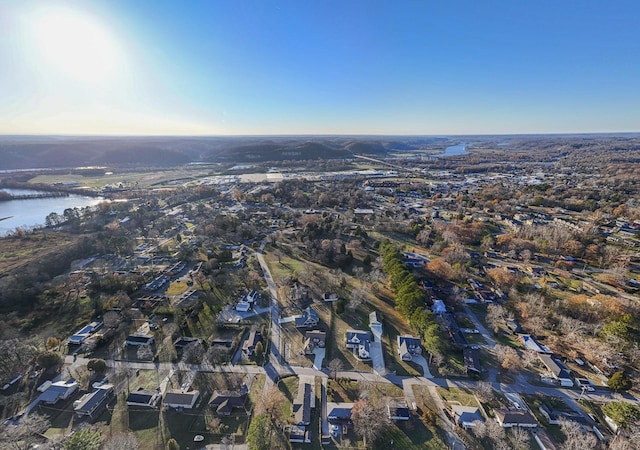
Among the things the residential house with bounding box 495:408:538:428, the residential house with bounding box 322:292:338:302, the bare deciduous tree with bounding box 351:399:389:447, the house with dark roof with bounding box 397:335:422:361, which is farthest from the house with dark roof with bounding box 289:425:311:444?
the residential house with bounding box 322:292:338:302

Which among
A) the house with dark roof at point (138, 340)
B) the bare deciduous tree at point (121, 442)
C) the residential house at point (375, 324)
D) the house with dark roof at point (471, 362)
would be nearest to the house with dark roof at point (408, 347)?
the residential house at point (375, 324)

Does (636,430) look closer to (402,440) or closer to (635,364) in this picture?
(635,364)

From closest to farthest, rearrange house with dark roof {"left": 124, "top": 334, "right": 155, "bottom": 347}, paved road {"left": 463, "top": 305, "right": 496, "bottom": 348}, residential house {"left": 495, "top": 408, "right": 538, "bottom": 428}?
residential house {"left": 495, "top": 408, "right": 538, "bottom": 428} < house with dark roof {"left": 124, "top": 334, "right": 155, "bottom": 347} < paved road {"left": 463, "top": 305, "right": 496, "bottom": 348}

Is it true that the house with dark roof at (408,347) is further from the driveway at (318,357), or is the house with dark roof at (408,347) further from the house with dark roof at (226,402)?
the house with dark roof at (226,402)

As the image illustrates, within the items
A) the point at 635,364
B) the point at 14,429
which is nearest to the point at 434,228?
the point at 635,364

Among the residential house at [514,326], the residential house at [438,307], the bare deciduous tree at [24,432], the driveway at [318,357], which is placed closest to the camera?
the bare deciduous tree at [24,432]

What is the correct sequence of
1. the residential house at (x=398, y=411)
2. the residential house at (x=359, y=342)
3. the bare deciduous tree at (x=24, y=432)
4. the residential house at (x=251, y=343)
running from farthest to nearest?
1. the residential house at (x=251, y=343)
2. the residential house at (x=359, y=342)
3. the residential house at (x=398, y=411)
4. the bare deciduous tree at (x=24, y=432)

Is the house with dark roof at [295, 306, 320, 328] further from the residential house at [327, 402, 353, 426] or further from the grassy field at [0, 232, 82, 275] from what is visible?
the grassy field at [0, 232, 82, 275]
